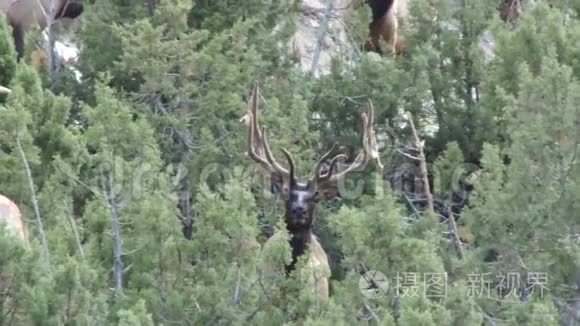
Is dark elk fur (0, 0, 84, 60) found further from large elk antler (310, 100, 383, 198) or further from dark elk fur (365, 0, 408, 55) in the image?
large elk antler (310, 100, 383, 198)

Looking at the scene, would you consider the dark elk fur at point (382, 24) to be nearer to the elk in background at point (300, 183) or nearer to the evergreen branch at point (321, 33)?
the evergreen branch at point (321, 33)

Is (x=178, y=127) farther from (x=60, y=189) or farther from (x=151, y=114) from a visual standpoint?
(x=60, y=189)

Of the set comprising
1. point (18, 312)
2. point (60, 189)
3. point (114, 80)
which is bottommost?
point (18, 312)

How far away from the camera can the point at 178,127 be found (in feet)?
44.9

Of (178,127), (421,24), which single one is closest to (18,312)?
(178,127)

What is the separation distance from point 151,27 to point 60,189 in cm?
275

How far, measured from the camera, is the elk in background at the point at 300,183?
1209cm

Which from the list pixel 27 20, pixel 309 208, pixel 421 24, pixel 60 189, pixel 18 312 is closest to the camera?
pixel 18 312

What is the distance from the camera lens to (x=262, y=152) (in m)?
12.7

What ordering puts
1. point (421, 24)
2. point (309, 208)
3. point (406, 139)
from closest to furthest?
point (309, 208), point (406, 139), point (421, 24)

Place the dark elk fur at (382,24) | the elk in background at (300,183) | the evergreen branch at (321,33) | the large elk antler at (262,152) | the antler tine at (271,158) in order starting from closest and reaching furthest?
the elk in background at (300,183) → the large elk antler at (262,152) → the antler tine at (271,158) → the evergreen branch at (321,33) → the dark elk fur at (382,24)

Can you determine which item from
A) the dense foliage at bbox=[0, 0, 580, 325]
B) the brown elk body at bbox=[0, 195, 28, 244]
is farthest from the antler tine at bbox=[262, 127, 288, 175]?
the brown elk body at bbox=[0, 195, 28, 244]

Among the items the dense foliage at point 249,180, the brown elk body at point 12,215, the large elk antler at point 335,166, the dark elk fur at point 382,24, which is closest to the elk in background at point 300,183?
the large elk antler at point 335,166

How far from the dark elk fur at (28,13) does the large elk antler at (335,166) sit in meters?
4.51
